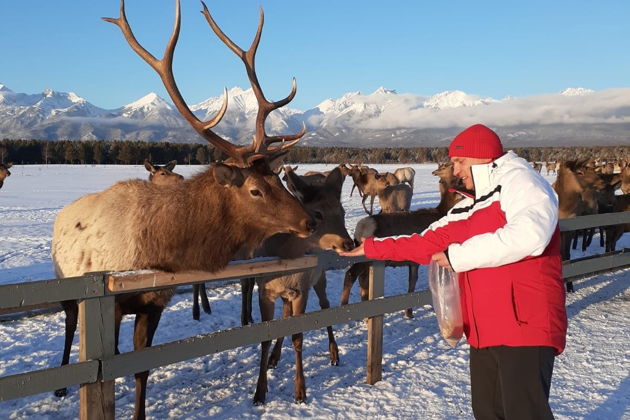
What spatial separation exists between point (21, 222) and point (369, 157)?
328 feet

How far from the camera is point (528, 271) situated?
9.04 feet

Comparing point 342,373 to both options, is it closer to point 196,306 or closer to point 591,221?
point 196,306

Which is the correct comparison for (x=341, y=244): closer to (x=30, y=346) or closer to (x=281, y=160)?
(x=281, y=160)

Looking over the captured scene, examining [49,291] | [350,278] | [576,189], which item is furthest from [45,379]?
[576,189]

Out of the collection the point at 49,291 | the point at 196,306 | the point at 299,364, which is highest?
the point at 49,291

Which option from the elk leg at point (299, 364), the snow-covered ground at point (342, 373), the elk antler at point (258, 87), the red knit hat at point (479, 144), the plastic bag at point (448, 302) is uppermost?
the elk antler at point (258, 87)

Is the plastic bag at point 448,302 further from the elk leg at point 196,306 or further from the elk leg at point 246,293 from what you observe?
the elk leg at point 196,306

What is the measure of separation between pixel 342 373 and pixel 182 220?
2566 mm

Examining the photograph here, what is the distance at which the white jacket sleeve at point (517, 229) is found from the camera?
261 cm

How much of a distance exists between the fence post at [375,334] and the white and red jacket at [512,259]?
7.17ft

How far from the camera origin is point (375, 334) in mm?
5266

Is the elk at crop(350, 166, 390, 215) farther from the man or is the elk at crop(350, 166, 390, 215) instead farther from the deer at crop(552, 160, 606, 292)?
the man

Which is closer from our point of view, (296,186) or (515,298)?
(515,298)

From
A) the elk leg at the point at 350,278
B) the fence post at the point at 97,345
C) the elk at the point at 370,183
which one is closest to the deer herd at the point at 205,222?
the fence post at the point at 97,345
